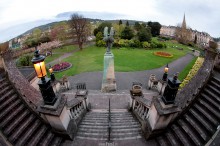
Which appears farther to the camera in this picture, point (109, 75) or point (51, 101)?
point (109, 75)

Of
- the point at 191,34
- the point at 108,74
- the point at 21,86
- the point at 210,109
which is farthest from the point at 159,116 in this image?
the point at 191,34

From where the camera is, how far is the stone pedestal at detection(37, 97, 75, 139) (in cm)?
574

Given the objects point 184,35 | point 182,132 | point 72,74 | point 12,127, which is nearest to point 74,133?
point 12,127

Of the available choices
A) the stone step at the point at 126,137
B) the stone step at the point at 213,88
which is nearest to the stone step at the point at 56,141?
the stone step at the point at 126,137

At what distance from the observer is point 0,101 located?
19.6 feet

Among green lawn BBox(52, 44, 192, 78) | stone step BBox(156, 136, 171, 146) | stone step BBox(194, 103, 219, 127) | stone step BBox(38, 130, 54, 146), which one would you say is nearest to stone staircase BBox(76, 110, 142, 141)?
stone step BBox(156, 136, 171, 146)

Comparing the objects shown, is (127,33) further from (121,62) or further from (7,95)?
(7,95)

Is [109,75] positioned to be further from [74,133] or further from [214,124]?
[214,124]

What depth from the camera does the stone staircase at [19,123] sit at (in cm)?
543

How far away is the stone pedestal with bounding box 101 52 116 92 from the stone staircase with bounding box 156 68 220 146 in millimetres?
7971

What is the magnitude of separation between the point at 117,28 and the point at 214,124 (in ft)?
132

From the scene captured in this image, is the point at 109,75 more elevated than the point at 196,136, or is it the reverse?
the point at 196,136

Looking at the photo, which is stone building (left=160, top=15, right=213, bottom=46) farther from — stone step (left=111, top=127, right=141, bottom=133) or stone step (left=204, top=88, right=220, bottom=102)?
stone step (left=111, top=127, right=141, bottom=133)

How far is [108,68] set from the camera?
13.4 metres
